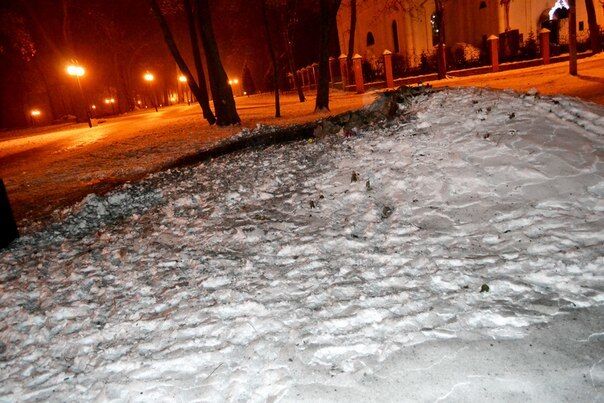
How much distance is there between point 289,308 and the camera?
3.34 m

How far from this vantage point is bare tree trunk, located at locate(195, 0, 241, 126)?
1361 centimetres

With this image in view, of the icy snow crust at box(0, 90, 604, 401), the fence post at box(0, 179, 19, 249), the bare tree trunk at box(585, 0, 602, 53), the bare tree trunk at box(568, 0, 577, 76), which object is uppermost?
the bare tree trunk at box(585, 0, 602, 53)

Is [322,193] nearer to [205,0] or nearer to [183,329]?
[183,329]

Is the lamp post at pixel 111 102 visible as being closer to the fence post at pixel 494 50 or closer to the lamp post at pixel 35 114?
the lamp post at pixel 35 114

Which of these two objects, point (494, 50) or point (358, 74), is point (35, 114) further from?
point (494, 50)

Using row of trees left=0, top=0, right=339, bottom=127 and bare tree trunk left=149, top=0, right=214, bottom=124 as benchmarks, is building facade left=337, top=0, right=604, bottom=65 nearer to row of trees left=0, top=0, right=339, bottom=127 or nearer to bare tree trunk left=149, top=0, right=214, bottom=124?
row of trees left=0, top=0, right=339, bottom=127

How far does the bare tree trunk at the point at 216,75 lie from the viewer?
1361 cm

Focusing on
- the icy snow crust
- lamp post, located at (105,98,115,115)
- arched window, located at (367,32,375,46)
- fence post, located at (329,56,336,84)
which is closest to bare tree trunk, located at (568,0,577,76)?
the icy snow crust

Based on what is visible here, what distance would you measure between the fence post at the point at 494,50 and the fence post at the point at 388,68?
4869 millimetres

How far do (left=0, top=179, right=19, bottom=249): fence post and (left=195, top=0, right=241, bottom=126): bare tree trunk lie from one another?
9382 mm

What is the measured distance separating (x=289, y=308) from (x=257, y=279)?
25.0 inches

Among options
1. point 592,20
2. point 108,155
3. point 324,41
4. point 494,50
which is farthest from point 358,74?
point 108,155

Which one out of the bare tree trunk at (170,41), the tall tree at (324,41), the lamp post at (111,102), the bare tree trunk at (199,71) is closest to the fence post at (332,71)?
the bare tree trunk at (199,71)

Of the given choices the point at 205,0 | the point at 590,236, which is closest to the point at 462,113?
the point at 590,236
